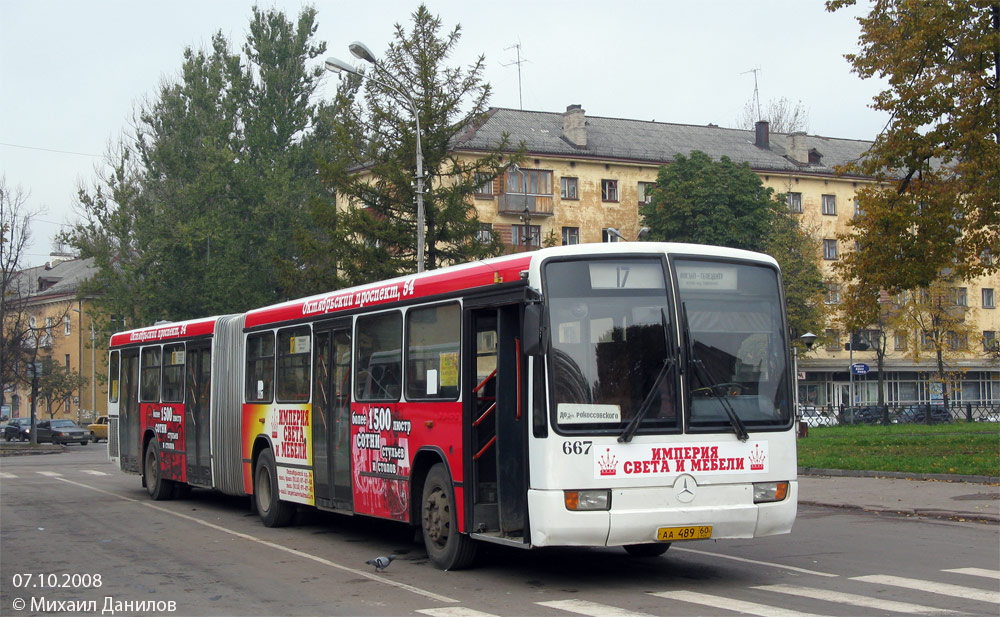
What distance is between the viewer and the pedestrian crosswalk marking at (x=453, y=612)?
8586mm

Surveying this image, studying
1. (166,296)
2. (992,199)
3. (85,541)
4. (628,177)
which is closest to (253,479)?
(85,541)

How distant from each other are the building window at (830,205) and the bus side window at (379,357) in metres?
67.0

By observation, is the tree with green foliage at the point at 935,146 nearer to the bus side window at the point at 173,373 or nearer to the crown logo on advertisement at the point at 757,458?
the bus side window at the point at 173,373

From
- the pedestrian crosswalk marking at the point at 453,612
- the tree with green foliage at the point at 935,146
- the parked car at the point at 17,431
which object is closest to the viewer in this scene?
the pedestrian crosswalk marking at the point at 453,612

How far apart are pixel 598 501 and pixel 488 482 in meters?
1.48

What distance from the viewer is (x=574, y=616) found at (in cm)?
848

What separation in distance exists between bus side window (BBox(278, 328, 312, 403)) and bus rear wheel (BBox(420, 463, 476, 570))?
3.89 metres

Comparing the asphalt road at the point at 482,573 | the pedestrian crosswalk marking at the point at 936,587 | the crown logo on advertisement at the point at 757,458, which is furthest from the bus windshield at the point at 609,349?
the pedestrian crosswalk marking at the point at 936,587

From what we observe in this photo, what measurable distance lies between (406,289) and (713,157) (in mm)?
63850

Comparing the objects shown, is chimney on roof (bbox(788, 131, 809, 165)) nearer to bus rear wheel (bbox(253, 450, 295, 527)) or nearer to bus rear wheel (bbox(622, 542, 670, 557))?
bus rear wheel (bbox(253, 450, 295, 527))

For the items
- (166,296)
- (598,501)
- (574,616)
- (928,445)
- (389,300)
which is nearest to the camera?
(574,616)

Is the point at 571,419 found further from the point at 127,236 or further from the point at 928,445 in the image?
the point at 127,236

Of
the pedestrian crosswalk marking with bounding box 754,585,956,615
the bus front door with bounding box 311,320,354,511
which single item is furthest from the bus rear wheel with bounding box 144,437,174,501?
the pedestrian crosswalk marking with bounding box 754,585,956,615

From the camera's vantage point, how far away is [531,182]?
6581cm
